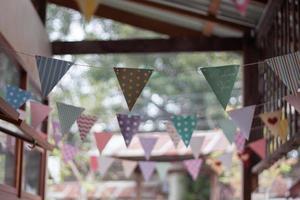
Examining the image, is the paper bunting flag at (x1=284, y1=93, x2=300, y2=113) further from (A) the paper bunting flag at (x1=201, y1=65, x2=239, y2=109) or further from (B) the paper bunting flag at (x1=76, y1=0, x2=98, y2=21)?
(B) the paper bunting flag at (x1=76, y1=0, x2=98, y2=21)

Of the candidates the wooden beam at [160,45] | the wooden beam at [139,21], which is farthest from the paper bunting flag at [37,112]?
the wooden beam at [139,21]

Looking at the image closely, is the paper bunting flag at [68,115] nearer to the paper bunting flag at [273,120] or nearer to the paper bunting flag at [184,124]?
the paper bunting flag at [184,124]

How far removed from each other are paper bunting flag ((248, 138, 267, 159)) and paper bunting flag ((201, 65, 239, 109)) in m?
2.30

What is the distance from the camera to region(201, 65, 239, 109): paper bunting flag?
3.59m

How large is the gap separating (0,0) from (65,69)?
0.75 meters

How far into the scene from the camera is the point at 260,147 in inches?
232

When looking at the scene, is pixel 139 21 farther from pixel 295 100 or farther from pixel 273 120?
pixel 295 100

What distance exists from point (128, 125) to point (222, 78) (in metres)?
1.69

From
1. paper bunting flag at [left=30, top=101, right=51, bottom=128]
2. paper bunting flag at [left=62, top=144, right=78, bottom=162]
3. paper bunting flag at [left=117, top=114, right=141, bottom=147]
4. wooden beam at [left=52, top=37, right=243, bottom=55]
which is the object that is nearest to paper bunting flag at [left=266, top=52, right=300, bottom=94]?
paper bunting flag at [left=117, top=114, right=141, bottom=147]

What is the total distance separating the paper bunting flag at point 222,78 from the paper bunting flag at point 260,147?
2295mm

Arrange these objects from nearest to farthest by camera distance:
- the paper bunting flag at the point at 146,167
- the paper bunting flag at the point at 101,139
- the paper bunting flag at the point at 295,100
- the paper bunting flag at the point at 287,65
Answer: the paper bunting flag at the point at 287,65 → the paper bunting flag at the point at 295,100 → the paper bunting flag at the point at 101,139 → the paper bunting flag at the point at 146,167

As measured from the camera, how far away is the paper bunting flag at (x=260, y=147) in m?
5.86

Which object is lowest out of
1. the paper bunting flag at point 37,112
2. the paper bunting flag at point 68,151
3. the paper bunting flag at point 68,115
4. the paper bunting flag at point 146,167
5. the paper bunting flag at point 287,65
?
the paper bunting flag at point 146,167

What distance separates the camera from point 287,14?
197 inches
